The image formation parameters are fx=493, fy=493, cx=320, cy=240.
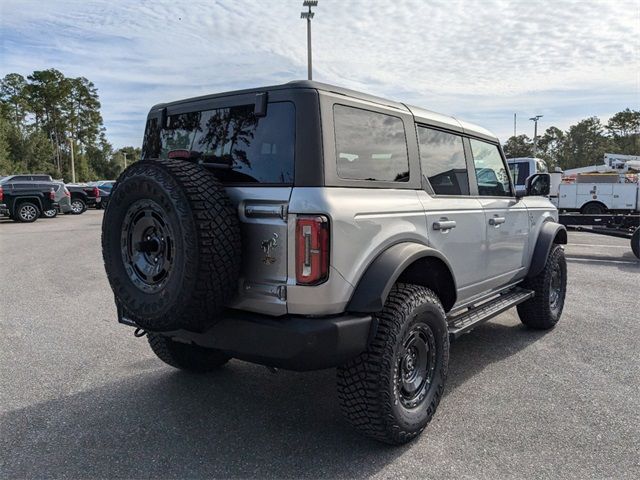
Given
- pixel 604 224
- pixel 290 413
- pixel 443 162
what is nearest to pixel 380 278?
pixel 290 413

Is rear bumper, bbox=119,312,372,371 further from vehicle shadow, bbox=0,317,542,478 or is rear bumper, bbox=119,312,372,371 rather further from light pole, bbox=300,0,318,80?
light pole, bbox=300,0,318,80

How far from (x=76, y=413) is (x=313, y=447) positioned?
164cm

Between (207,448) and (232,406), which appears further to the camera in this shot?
(232,406)

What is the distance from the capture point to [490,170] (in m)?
4.54

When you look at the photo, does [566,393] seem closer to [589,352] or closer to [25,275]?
[589,352]

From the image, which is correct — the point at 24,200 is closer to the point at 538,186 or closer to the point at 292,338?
the point at 538,186

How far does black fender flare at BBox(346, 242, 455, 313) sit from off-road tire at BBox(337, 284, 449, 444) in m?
0.14

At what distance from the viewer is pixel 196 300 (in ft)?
8.28

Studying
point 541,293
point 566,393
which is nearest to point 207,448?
point 566,393

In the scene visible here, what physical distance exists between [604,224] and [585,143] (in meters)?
75.0

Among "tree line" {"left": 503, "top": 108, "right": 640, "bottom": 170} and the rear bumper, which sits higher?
"tree line" {"left": 503, "top": 108, "right": 640, "bottom": 170}

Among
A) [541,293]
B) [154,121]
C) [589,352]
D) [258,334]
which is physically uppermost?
[154,121]

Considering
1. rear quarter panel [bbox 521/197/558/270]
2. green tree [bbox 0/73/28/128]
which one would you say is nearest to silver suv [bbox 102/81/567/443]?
rear quarter panel [bbox 521/197/558/270]

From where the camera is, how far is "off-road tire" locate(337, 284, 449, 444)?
8.91 ft
